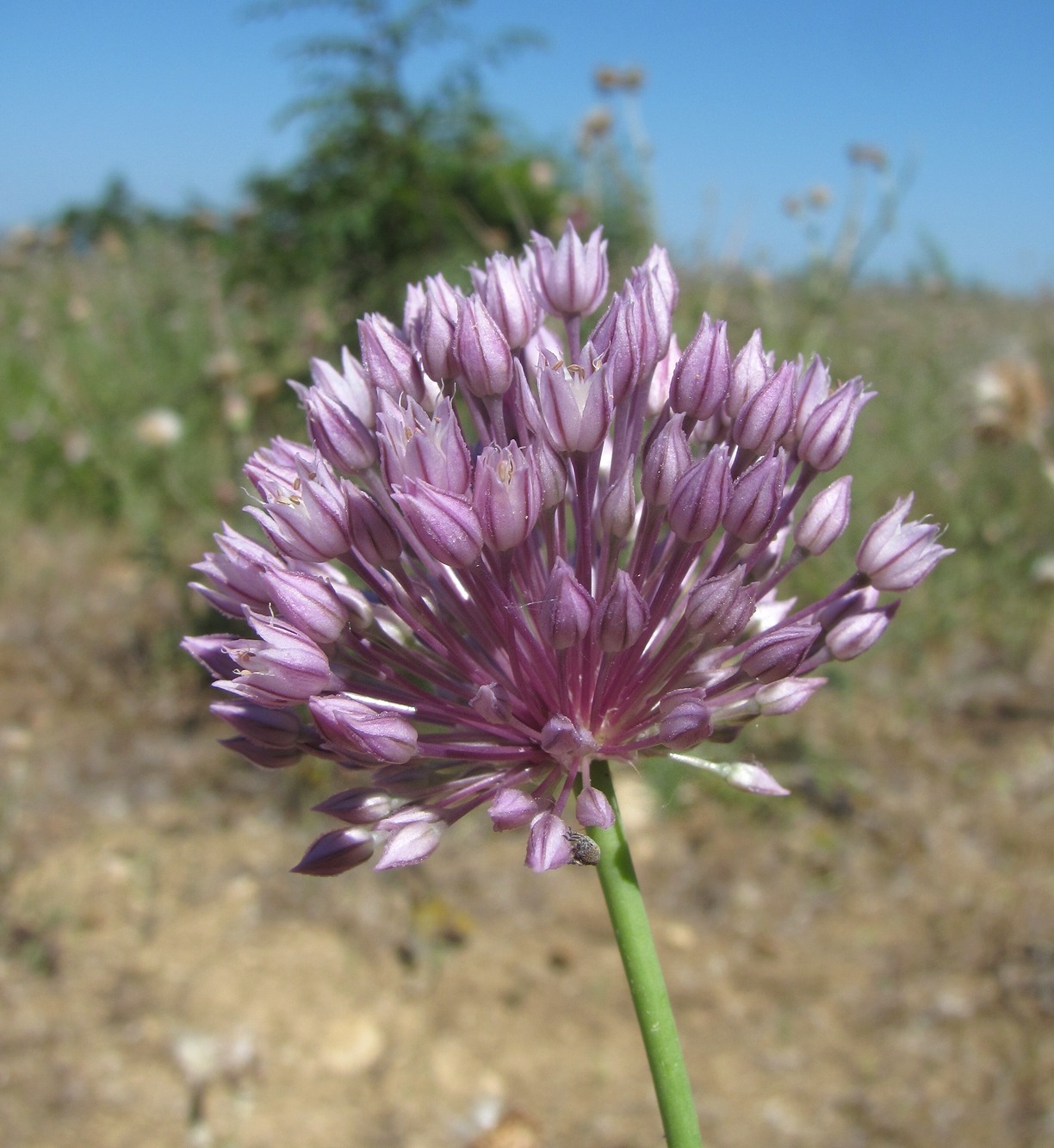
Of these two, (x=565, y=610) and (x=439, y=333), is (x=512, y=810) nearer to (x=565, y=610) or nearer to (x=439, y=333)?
(x=565, y=610)

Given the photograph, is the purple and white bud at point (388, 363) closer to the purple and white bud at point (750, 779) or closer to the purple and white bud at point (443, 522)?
the purple and white bud at point (443, 522)

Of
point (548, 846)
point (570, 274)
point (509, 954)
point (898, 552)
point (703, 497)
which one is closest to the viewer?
point (548, 846)

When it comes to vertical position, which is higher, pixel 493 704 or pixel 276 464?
pixel 276 464

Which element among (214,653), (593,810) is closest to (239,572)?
(214,653)

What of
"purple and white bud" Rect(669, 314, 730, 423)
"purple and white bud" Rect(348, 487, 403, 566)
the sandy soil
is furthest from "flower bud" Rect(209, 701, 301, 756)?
the sandy soil

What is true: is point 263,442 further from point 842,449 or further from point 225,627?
point 842,449

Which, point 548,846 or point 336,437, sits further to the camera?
point 336,437
